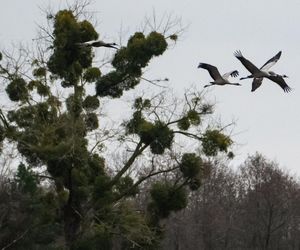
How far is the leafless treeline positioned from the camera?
43250mm

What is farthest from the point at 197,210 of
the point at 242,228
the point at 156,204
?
the point at 156,204

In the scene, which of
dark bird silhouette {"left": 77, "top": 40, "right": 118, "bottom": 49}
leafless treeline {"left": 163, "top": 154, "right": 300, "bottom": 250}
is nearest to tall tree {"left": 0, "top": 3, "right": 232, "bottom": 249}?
dark bird silhouette {"left": 77, "top": 40, "right": 118, "bottom": 49}

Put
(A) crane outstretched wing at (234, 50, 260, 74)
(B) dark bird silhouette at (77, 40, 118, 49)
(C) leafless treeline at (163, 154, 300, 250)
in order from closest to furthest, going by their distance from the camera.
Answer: (A) crane outstretched wing at (234, 50, 260, 74) → (B) dark bird silhouette at (77, 40, 118, 49) → (C) leafless treeline at (163, 154, 300, 250)

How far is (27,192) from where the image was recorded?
1371 inches

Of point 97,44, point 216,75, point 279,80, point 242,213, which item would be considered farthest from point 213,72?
point 242,213

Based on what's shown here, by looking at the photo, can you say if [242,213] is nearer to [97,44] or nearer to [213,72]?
[97,44]

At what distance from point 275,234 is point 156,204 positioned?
29.2m

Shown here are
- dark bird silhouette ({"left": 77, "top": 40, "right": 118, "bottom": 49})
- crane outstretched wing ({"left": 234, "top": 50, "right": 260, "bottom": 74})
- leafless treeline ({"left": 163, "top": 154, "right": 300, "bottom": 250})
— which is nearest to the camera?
crane outstretched wing ({"left": 234, "top": 50, "right": 260, "bottom": 74})

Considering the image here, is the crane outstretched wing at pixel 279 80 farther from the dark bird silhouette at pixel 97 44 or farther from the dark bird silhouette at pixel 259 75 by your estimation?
the dark bird silhouette at pixel 97 44

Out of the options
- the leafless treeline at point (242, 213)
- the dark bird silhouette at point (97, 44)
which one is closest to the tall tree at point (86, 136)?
the dark bird silhouette at point (97, 44)

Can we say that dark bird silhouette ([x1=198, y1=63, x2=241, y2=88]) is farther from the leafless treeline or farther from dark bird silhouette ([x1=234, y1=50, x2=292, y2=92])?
the leafless treeline

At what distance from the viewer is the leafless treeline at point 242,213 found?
1703 inches

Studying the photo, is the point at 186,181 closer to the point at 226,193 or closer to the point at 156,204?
the point at 156,204

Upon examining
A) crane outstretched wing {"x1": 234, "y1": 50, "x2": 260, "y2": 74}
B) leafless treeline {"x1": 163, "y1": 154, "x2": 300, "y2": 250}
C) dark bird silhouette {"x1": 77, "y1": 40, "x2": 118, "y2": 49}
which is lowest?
crane outstretched wing {"x1": 234, "y1": 50, "x2": 260, "y2": 74}
